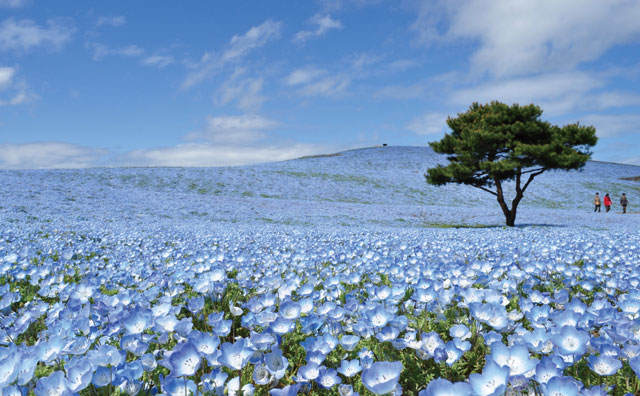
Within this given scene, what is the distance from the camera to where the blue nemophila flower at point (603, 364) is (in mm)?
1771

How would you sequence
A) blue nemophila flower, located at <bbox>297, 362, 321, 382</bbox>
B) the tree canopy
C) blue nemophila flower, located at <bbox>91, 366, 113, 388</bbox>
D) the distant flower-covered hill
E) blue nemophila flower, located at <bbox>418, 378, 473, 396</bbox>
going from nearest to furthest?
1. blue nemophila flower, located at <bbox>418, 378, 473, 396</bbox>
2. blue nemophila flower, located at <bbox>91, 366, 113, 388</bbox>
3. blue nemophila flower, located at <bbox>297, 362, 321, 382</bbox>
4. the tree canopy
5. the distant flower-covered hill

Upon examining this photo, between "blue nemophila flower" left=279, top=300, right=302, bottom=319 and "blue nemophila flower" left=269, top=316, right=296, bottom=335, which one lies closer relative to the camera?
"blue nemophila flower" left=269, top=316, right=296, bottom=335

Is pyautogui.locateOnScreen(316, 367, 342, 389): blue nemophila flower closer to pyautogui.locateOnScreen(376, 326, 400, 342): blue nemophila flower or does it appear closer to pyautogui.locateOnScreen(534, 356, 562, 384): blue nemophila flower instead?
pyautogui.locateOnScreen(376, 326, 400, 342): blue nemophila flower

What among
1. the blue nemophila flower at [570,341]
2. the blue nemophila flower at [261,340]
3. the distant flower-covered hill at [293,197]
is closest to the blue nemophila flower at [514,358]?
the blue nemophila flower at [570,341]

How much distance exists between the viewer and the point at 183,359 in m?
1.73

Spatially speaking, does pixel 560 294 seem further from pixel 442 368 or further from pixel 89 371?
pixel 89 371

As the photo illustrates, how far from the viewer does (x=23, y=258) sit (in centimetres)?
568

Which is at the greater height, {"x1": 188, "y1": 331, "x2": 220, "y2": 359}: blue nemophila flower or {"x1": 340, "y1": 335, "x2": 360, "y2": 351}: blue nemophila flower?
{"x1": 188, "y1": 331, "x2": 220, "y2": 359}: blue nemophila flower

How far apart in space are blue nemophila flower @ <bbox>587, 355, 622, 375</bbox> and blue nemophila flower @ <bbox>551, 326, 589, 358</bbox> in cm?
6

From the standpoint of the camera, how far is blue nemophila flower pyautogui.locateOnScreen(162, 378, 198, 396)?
168 cm

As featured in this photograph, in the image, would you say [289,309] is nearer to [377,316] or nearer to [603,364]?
[377,316]

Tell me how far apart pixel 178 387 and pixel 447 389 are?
3.75 ft

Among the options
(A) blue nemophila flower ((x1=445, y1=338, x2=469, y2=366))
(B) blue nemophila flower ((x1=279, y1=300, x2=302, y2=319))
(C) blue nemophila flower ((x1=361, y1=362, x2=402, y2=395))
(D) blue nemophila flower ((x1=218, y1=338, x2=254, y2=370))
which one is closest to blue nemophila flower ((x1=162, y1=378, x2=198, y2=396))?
(D) blue nemophila flower ((x1=218, y1=338, x2=254, y2=370))

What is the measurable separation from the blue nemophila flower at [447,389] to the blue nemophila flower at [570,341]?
0.70 m
